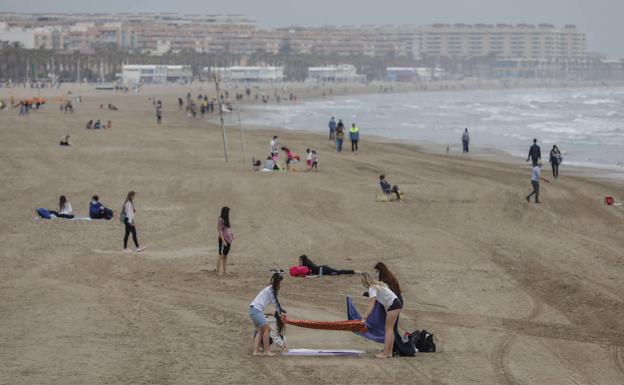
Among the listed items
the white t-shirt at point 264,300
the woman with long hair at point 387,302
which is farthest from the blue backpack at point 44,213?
the woman with long hair at point 387,302

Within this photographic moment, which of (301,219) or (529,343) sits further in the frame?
(301,219)

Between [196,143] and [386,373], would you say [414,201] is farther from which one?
[196,143]

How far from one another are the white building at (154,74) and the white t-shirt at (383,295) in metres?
142

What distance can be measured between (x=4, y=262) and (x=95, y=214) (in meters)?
4.40

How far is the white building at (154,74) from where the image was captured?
6324 inches

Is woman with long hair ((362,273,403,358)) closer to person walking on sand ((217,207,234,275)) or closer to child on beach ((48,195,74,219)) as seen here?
person walking on sand ((217,207,234,275))

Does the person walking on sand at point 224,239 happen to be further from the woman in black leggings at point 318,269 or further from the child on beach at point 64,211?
the child on beach at point 64,211

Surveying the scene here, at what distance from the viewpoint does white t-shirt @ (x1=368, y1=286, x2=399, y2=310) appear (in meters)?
11.7

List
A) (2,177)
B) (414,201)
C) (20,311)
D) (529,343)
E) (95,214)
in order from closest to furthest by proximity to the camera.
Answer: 1. (529,343)
2. (20,311)
3. (95,214)
4. (414,201)
5. (2,177)

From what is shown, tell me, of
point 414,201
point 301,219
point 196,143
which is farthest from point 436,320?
point 196,143

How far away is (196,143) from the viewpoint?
4219 centimetres

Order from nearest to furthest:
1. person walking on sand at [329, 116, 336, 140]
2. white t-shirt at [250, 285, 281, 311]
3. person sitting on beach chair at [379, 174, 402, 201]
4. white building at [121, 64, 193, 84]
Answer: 1. white t-shirt at [250, 285, 281, 311]
2. person sitting on beach chair at [379, 174, 402, 201]
3. person walking on sand at [329, 116, 336, 140]
4. white building at [121, 64, 193, 84]

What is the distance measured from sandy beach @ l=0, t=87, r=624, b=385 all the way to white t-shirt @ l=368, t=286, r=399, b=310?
636mm

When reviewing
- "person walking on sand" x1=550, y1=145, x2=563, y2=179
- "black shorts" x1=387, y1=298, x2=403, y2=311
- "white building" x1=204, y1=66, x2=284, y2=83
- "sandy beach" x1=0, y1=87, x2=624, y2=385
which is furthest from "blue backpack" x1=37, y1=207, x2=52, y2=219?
"white building" x1=204, y1=66, x2=284, y2=83
